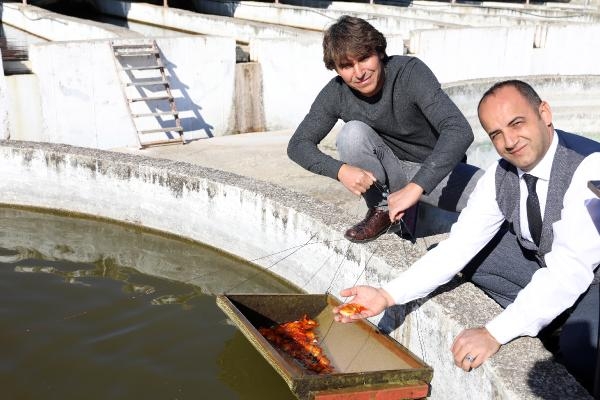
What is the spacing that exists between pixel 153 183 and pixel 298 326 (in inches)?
94.9

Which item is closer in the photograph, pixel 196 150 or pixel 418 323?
pixel 418 323

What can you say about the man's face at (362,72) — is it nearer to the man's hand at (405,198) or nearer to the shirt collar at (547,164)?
the man's hand at (405,198)

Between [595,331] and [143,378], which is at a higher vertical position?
[595,331]

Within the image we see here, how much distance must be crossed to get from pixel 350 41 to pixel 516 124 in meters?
1.21

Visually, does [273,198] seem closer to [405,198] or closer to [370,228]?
[370,228]

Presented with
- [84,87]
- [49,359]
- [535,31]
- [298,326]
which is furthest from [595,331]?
[535,31]

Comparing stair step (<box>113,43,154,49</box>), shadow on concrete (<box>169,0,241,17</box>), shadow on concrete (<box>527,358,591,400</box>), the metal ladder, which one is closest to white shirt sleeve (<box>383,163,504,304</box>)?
shadow on concrete (<box>527,358,591,400</box>)

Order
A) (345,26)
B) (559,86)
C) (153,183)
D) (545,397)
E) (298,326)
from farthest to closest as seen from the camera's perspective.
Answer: (559,86), (153,183), (298,326), (345,26), (545,397)

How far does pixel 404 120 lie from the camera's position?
428cm

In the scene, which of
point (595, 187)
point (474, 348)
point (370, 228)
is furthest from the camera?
point (370, 228)

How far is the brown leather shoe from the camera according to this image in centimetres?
441

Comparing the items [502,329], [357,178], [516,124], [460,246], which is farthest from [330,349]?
[516,124]

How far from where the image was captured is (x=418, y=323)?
3.88 m

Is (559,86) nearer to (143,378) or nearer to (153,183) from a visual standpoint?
(153,183)
